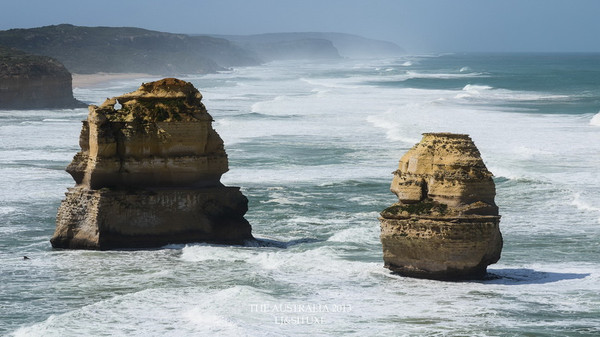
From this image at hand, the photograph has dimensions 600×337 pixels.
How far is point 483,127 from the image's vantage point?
179 ft

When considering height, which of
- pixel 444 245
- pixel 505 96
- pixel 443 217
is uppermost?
pixel 443 217

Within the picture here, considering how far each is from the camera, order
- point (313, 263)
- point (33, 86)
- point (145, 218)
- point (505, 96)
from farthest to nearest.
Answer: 1. point (505, 96)
2. point (33, 86)
3. point (145, 218)
4. point (313, 263)

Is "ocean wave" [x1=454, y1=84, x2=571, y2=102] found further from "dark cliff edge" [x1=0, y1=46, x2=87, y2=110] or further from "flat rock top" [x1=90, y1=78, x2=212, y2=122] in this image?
"flat rock top" [x1=90, y1=78, x2=212, y2=122]

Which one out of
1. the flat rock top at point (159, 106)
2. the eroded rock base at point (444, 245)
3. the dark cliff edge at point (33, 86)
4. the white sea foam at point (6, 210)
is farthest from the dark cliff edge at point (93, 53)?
the eroded rock base at point (444, 245)

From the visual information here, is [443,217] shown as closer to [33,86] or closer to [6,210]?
[6,210]

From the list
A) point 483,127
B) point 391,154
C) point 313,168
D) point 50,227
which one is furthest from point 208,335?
point 483,127

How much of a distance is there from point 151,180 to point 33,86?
57.8 metres

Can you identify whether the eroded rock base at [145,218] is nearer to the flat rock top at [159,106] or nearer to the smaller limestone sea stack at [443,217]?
the flat rock top at [159,106]

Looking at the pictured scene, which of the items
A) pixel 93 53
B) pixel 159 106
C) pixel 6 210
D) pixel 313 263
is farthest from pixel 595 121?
pixel 93 53

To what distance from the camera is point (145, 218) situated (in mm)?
22781

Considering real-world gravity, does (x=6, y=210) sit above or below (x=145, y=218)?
below

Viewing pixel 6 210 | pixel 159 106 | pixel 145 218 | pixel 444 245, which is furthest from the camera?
pixel 6 210

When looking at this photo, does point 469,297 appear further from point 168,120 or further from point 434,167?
point 168,120

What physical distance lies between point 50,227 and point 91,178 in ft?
11.4
